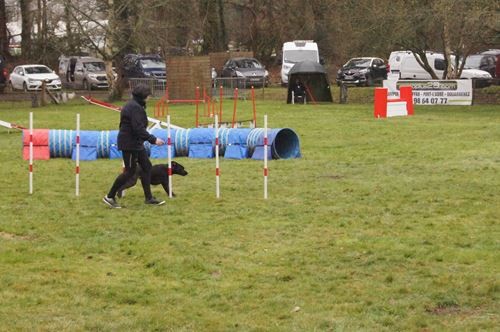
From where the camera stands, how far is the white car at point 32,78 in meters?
45.6

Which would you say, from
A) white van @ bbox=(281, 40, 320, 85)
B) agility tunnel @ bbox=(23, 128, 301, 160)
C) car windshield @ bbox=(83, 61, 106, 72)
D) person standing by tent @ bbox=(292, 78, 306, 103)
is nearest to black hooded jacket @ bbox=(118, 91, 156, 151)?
agility tunnel @ bbox=(23, 128, 301, 160)

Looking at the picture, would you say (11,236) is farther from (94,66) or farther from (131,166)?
(94,66)

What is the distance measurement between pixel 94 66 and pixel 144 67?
14.2 feet

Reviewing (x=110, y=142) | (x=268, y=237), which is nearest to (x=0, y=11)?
(x=110, y=142)

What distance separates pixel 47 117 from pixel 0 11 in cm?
2153

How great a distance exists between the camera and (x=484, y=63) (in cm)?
4738

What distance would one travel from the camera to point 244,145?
19.2 meters

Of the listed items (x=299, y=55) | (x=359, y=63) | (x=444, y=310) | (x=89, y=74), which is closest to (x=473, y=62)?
(x=359, y=63)

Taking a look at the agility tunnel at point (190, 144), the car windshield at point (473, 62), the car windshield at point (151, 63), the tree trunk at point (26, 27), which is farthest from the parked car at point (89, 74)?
the agility tunnel at point (190, 144)

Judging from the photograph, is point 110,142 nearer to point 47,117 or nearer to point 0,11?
point 47,117

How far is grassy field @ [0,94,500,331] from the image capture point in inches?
306

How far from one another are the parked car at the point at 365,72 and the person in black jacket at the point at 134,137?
114 feet

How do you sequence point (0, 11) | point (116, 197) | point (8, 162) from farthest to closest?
point (0, 11)
point (8, 162)
point (116, 197)

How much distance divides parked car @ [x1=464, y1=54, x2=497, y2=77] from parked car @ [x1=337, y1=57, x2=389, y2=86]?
13.9ft
